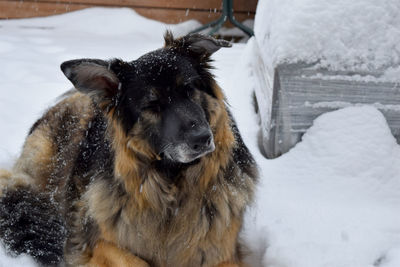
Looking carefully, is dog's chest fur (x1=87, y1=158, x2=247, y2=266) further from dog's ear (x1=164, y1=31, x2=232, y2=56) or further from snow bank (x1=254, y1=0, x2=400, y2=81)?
snow bank (x1=254, y1=0, x2=400, y2=81)

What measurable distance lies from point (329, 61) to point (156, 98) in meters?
1.69

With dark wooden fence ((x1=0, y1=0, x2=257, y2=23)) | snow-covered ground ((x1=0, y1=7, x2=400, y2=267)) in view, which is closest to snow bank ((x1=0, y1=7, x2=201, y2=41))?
dark wooden fence ((x1=0, y1=0, x2=257, y2=23))

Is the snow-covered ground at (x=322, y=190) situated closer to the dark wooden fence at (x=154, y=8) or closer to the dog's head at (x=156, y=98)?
the dog's head at (x=156, y=98)

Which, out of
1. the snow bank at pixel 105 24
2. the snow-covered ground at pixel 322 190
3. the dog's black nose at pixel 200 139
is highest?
the dog's black nose at pixel 200 139

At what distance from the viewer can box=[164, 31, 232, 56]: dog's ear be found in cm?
259

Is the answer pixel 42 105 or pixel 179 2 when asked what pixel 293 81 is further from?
pixel 179 2

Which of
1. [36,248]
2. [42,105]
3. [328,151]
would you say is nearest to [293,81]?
[328,151]

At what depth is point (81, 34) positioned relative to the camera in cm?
828

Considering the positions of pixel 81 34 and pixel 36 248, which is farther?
pixel 81 34

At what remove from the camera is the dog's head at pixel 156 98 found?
8.05 ft

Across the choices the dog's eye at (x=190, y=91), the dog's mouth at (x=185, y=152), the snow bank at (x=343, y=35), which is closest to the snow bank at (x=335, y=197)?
the snow bank at (x=343, y=35)

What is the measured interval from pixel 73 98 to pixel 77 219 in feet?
4.09

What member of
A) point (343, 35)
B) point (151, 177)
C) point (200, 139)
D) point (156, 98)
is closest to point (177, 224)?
point (151, 177)

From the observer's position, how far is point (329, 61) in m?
3.54
